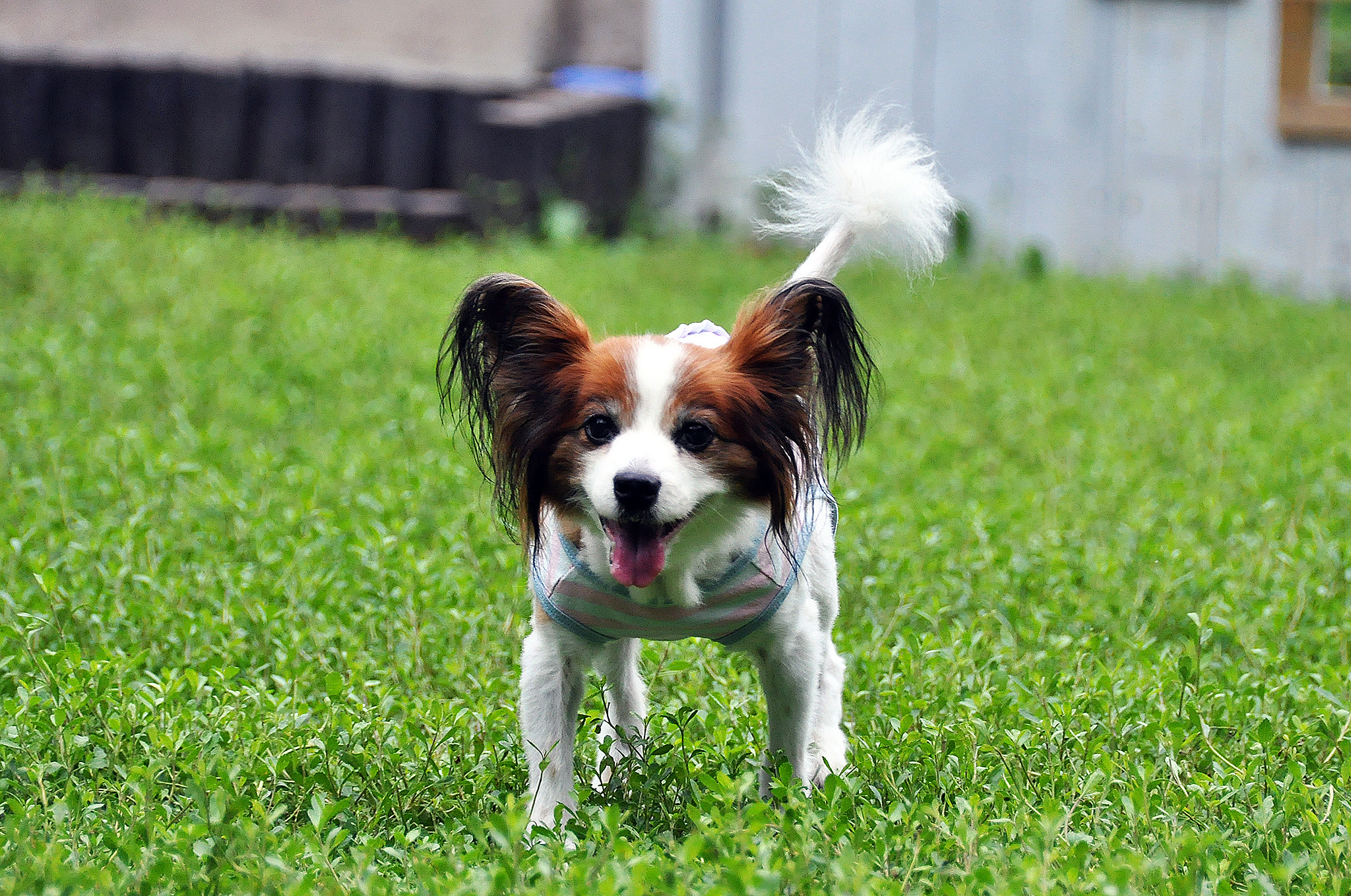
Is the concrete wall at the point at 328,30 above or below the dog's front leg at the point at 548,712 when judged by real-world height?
above

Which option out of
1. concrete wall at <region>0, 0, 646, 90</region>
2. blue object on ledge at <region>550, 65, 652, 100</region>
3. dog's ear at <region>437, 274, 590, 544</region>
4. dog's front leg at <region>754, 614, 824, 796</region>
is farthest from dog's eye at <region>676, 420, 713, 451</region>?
concrete wall at <region>0, 0, 646, 90</region>

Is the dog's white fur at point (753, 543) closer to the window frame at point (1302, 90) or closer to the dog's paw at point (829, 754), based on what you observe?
the dog's paw at point (829, 754)

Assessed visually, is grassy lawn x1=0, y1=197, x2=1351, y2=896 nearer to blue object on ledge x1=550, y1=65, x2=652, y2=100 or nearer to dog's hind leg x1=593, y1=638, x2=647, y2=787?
dog's hind leg x1=593, y1=638, x2=647, y2=787

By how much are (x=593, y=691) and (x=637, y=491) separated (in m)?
0.94

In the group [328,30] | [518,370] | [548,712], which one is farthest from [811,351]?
[328,30]

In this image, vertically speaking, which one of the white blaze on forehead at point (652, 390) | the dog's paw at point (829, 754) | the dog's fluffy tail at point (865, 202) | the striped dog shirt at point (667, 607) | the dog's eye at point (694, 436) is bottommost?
the dog's paw at point (829, 754)

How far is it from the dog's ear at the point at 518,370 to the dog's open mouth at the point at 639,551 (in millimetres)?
223

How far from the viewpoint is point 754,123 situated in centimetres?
1145

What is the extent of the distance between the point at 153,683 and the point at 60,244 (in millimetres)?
5761

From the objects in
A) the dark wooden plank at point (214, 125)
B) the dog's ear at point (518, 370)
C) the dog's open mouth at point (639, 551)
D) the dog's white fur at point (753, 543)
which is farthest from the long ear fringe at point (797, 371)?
the dark wooden plank at point (214, 125)

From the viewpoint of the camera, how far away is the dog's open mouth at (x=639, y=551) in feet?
A: 9.40

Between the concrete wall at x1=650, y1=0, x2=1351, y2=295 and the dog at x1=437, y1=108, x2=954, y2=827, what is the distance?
808cm

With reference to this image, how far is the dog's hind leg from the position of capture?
11.2 feet

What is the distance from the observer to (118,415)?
6.31 meters
